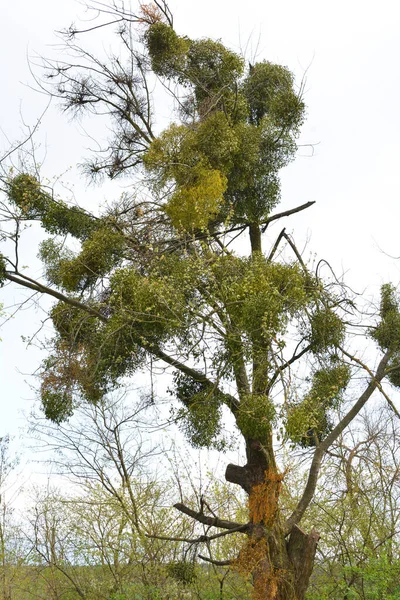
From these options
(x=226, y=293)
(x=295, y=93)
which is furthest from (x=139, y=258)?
(x=295, y=93)

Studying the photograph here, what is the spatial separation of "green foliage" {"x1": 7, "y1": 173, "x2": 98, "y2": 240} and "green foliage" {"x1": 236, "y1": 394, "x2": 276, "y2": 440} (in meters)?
2.68

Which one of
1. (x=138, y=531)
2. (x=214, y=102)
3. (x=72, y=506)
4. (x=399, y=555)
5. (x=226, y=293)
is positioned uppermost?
(x=214, y=102)

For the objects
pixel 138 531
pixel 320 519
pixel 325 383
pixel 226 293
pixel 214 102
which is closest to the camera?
pixel 226 293

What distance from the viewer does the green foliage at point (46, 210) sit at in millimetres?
7199

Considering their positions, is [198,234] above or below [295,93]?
below

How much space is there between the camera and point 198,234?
273 inches

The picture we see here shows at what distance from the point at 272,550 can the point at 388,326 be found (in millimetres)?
2702

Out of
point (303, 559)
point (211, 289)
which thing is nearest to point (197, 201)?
point (211, 289)

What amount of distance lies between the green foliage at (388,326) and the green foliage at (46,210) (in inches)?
130

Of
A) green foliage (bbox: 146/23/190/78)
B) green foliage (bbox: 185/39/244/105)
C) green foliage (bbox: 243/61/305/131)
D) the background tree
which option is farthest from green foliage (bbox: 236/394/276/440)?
green foliage (bbox: 146/23/190/78)

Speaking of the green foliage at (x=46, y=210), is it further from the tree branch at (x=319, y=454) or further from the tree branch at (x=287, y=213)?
the tree branch at (x=319, y=454)

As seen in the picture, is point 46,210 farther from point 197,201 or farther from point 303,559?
point 303,559

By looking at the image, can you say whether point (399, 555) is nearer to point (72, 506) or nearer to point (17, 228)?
point (72, 506)

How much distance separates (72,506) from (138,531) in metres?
1.59
